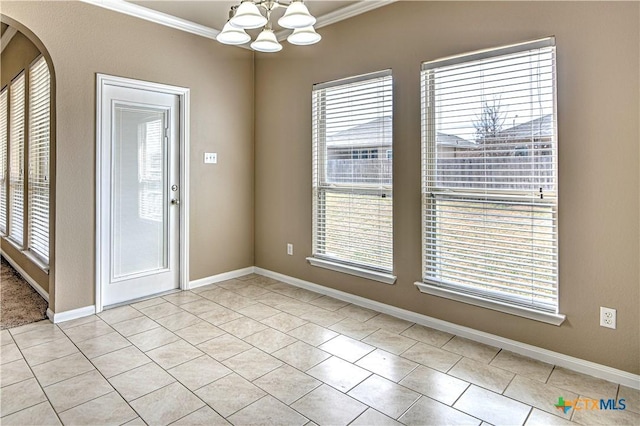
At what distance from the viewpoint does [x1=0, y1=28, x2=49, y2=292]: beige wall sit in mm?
3929

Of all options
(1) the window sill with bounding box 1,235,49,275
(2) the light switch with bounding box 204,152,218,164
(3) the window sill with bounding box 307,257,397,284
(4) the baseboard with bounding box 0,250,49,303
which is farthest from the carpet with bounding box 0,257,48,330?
(3) the window sill with bounding box 307,257,397,284

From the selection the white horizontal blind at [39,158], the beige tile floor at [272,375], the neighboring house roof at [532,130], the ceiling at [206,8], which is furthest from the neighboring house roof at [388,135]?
the white horizontal blind at [39,158]

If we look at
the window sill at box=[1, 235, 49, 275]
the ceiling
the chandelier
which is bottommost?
the window sill at box=[1, 235, 49, 275]

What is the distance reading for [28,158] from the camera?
14.4 feet

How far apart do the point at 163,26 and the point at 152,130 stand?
1017 millimetres

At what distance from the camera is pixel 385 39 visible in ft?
11.0

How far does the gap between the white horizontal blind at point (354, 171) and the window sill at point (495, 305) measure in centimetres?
44

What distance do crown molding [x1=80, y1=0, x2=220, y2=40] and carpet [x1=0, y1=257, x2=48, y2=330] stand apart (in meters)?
2.73

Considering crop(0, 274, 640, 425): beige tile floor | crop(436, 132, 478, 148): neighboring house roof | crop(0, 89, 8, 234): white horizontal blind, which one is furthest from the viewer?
crop(0, 89, 8, 234): white horizontal blind

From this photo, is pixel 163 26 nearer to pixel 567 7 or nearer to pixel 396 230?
pixel 396 230

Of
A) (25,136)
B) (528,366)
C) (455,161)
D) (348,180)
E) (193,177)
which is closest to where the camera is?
(528,366)

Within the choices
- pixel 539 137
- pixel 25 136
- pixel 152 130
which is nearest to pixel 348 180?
pixel 539 137

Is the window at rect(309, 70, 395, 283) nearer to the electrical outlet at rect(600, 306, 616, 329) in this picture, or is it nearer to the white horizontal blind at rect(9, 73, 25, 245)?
the electrical outlet at rect(600, 306, 616, 329)

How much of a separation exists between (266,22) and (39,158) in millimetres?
3239
